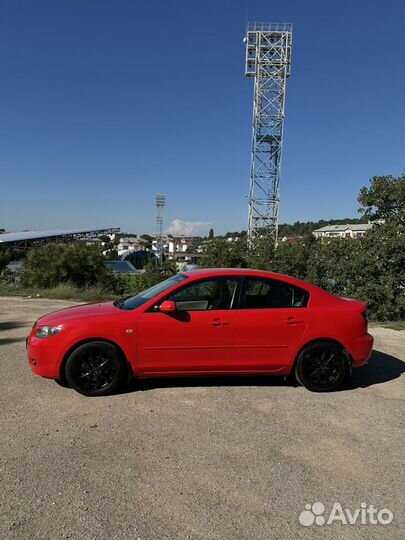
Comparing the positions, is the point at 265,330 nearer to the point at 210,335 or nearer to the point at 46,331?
the point at 210,335

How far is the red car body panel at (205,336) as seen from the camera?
5016 millimetres

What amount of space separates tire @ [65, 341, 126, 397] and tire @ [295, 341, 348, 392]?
206 centimetres

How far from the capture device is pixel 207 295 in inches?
212

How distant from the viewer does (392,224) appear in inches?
440

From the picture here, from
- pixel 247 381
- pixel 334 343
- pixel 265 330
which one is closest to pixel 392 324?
pixel 334 343

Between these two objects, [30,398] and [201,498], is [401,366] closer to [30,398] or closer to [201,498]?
[201,498]

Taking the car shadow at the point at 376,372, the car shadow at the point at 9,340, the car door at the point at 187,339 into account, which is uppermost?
the car door at the point at 187,339

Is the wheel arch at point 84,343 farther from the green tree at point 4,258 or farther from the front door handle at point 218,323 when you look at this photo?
the green tree at point 4,258

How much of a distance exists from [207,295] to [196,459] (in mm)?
2126

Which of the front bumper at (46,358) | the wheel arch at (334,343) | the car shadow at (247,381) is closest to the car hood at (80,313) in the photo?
the front bumper at (46,358)

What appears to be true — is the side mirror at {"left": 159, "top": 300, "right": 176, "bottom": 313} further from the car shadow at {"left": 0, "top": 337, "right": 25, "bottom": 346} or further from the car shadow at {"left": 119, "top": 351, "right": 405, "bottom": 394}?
the car shadow at {"left": 0, "top": 337, "right": 25, "bottom": 346}

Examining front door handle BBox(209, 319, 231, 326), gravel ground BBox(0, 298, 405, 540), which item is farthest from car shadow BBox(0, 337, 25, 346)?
front door handle BBox(209, 319, 231, 326)

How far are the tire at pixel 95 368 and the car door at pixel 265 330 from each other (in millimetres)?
1337

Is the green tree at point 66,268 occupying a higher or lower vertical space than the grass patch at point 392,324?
higher
